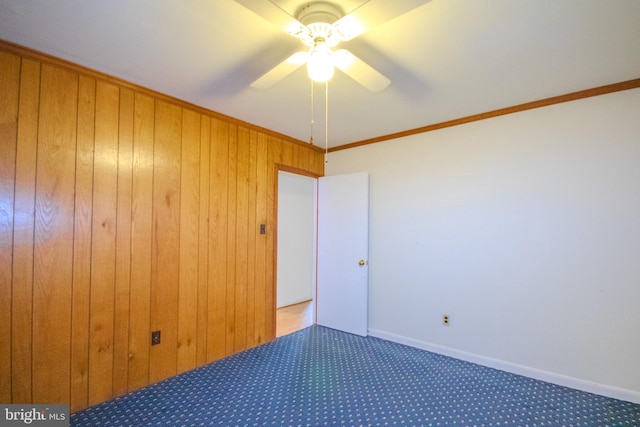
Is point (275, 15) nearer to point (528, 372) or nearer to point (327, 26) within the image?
point (327, 26)

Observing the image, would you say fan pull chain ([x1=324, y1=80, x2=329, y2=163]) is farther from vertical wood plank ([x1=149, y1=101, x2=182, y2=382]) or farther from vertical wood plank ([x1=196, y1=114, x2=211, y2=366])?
vertical wood plank ([x1=149, y1=101, x2=182, y2=382])

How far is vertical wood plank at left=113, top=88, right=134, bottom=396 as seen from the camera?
2156 mm

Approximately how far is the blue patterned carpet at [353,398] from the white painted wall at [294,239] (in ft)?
7.06

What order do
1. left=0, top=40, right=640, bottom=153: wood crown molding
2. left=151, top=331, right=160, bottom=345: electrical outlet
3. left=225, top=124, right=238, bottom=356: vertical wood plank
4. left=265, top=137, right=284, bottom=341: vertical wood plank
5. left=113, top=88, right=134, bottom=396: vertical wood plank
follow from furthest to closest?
1. left=265, top=137, right=284, bottom=341: vertical wood plank
2. left=225, top=124, right=238, bottom=356: vertical wood plank
3. left=151, top=331, right=160, bottom=345: electrical outlet
4. left=113, top=88, right=134, bottom=396: vertical wood plank
5. left=0, top=40, right=640, bottom=153: wood crown molding

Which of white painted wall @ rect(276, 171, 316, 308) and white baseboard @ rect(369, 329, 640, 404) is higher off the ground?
white painted wall @ rect(276, 171, 316, 308)

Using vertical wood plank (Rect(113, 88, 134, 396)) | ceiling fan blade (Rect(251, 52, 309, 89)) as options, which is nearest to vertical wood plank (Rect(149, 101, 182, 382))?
vertical wood plank (Rect(113, 88, 134, 396))

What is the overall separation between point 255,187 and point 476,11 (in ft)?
7.73

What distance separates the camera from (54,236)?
190cm

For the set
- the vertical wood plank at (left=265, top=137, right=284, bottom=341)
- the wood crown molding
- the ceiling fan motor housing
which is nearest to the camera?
the ceiling fan motor housing

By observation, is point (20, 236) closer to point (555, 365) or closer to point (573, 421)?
point (573, 421)

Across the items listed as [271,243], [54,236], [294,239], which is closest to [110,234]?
[54,236]

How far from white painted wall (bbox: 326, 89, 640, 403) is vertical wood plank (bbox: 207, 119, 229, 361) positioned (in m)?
1.76

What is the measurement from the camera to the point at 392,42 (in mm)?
1694

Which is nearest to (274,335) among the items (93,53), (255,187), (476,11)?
(255,187)
